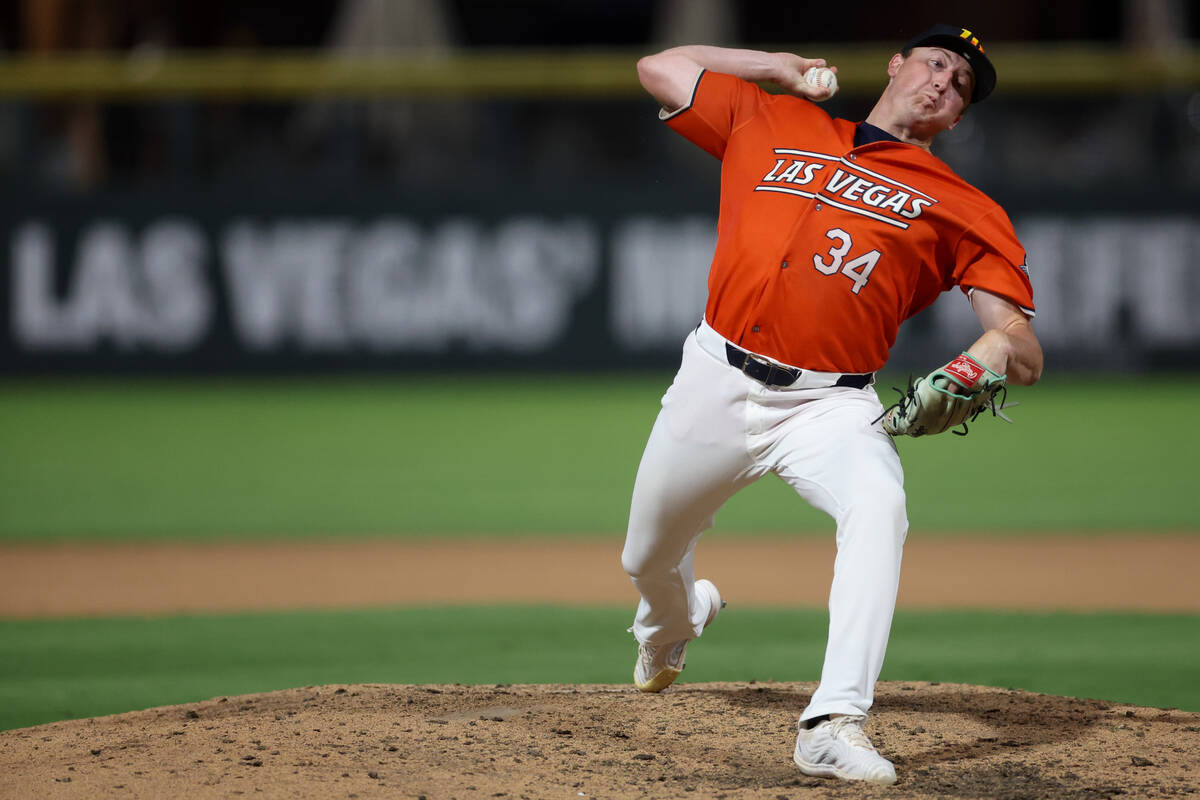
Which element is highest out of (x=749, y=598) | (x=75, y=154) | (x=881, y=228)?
(x=75, y=154)

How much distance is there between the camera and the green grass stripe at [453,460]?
327 inches

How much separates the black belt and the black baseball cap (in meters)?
0.95

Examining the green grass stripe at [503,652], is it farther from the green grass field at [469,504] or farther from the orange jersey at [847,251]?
the orange jersey at [847,251]

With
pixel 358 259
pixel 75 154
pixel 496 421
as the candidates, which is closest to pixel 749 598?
pixel 496 421

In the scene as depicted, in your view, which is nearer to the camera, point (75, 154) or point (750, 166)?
point (750, 166)

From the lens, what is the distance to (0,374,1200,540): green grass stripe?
8.30 m

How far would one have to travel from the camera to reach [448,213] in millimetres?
14227

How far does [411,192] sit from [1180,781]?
11804 millimetres

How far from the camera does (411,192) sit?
1427cm

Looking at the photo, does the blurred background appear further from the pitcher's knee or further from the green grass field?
the pitcher's knee

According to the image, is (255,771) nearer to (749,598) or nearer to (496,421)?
(749,598)

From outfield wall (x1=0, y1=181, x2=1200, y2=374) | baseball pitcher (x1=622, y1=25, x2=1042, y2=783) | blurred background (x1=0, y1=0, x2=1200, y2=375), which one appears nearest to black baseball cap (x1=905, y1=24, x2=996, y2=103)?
baseball pitcher (x1=622, y1=25, x2=1042, y2=783)

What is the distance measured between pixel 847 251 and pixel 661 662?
145 centimetres

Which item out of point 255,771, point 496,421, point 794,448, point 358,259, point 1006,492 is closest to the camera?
point 255,771
